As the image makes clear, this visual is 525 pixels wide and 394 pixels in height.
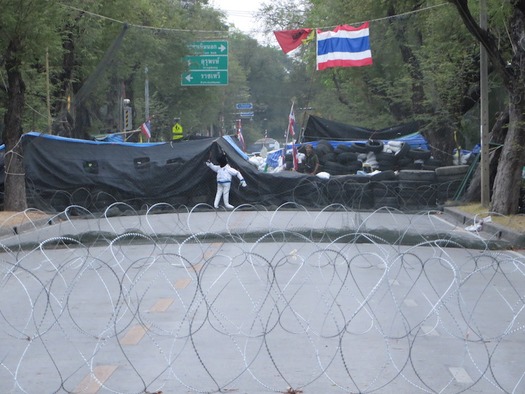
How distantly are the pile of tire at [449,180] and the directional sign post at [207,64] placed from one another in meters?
17.1

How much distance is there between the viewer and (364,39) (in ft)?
100

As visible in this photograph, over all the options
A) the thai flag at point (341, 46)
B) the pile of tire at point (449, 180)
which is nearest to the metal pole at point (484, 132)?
the pile of tire at point (449, 180)

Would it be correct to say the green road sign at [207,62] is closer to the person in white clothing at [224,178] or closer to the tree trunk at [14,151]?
the person in white clothing at [224,178]

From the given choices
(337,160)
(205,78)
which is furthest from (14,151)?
(205,78)

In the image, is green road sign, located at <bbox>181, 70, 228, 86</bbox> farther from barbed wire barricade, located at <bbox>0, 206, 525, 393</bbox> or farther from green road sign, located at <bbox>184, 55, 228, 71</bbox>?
barbed wire barricade, located at <bbox>0, 206, 525, 393</bbox>

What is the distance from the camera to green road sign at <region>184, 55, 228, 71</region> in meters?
44.5

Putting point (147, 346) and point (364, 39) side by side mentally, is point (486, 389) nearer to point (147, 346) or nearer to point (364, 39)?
point (147, 346)

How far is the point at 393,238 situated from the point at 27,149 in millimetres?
15885

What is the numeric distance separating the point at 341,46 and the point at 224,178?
675 cm

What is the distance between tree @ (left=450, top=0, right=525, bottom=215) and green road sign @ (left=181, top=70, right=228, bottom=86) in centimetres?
2305

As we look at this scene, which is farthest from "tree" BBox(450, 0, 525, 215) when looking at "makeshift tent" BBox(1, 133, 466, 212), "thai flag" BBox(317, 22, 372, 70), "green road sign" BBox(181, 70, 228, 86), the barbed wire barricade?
"green road sign" BBox(181, 70, 228, 86)

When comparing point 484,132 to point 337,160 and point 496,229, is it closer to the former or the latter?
point 496,229

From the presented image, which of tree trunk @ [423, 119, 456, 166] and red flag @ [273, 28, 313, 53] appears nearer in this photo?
red flag @ [273, 28, 313, 53]

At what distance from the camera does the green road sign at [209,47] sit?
1745 inches
